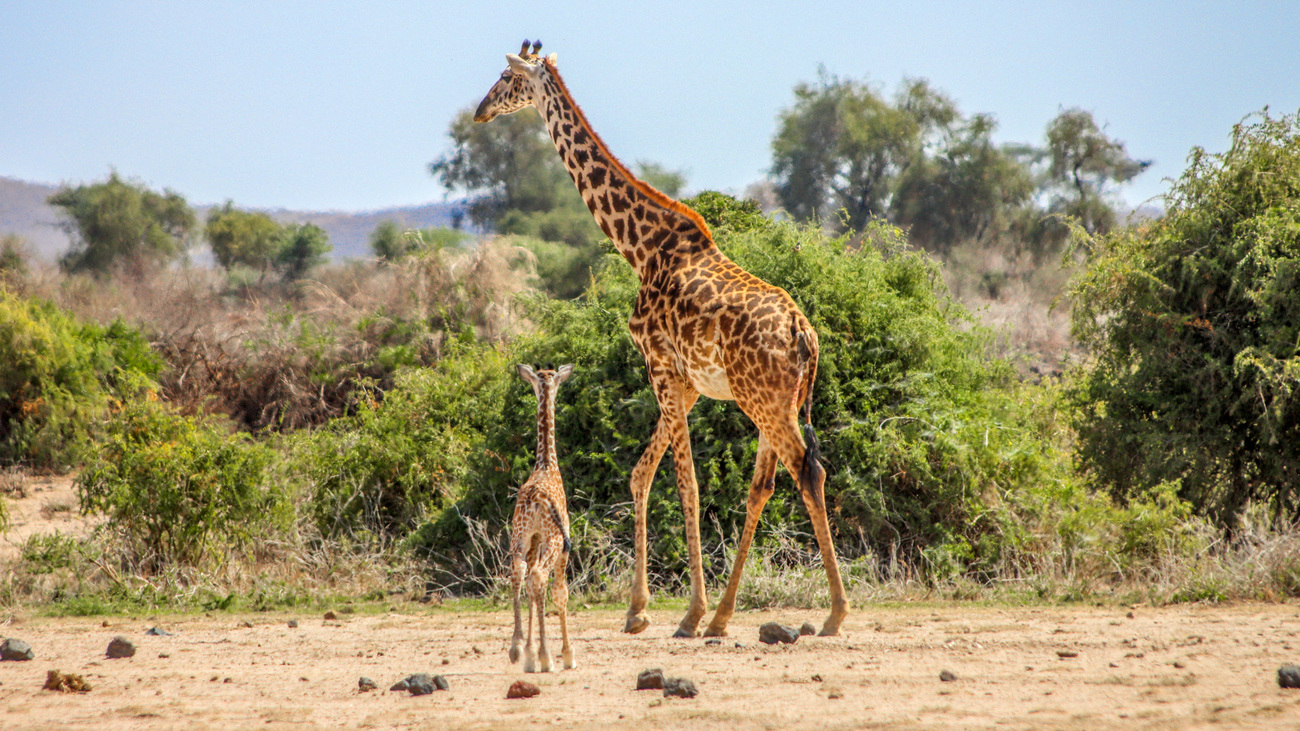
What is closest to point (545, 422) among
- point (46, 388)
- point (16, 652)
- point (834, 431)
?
point (16, 652)

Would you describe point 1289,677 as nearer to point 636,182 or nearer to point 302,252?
point 636,182

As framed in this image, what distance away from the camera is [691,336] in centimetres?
697

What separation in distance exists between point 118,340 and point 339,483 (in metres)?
8.29

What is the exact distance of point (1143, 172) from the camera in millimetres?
34438

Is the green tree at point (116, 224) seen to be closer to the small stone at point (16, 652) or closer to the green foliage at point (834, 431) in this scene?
the green foliage at point (834, 431)

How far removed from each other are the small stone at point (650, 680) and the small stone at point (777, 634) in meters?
1.31

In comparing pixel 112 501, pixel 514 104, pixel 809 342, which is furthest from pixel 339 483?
pixel 809 342

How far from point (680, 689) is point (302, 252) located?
29.3m

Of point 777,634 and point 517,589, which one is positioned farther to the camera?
point 777,634

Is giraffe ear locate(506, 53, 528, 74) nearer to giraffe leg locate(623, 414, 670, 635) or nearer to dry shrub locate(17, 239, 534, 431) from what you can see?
giraffe leg locate(623, 414, 670, 635)

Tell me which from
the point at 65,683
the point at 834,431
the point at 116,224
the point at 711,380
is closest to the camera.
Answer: the point at 65,683

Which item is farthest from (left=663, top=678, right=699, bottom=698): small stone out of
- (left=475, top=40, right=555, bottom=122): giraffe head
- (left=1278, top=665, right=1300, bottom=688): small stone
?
(left=475, top=40, right=555, bottom=122): giraffe head

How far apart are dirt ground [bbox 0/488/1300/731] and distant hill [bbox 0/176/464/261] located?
79.7 feet

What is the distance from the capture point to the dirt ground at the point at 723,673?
15.9ft
